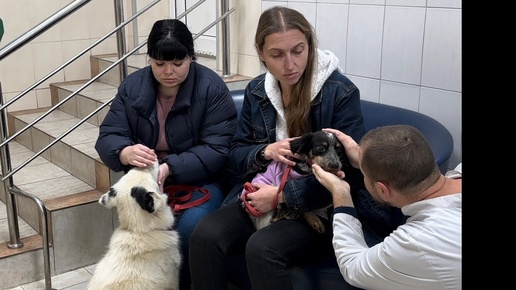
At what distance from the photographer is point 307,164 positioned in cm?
194

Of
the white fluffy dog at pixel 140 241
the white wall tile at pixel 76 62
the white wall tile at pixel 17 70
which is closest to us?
the white fluffy dog at pixel 140 241

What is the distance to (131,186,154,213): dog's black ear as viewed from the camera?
2034mm

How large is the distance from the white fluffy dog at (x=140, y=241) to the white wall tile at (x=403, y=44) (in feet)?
4.38

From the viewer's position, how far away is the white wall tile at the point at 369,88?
9.27 feet

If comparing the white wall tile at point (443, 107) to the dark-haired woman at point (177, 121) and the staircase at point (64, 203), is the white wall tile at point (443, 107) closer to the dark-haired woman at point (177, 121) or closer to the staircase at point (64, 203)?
the dark-haired woman at point (177, 121)

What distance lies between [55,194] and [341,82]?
1.78m

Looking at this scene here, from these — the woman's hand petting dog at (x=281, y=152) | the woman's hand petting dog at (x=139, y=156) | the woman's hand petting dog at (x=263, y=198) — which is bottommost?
the woman's hand petting dog at (x=263, y=198)

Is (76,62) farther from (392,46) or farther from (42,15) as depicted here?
(392,46)

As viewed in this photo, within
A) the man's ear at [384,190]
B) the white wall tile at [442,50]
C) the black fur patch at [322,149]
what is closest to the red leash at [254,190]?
the black fur patch at [322,149]

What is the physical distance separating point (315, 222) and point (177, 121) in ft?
2.71

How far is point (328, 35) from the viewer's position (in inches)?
119

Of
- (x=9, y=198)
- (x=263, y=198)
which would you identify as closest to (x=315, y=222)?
(x=263, y=198)
